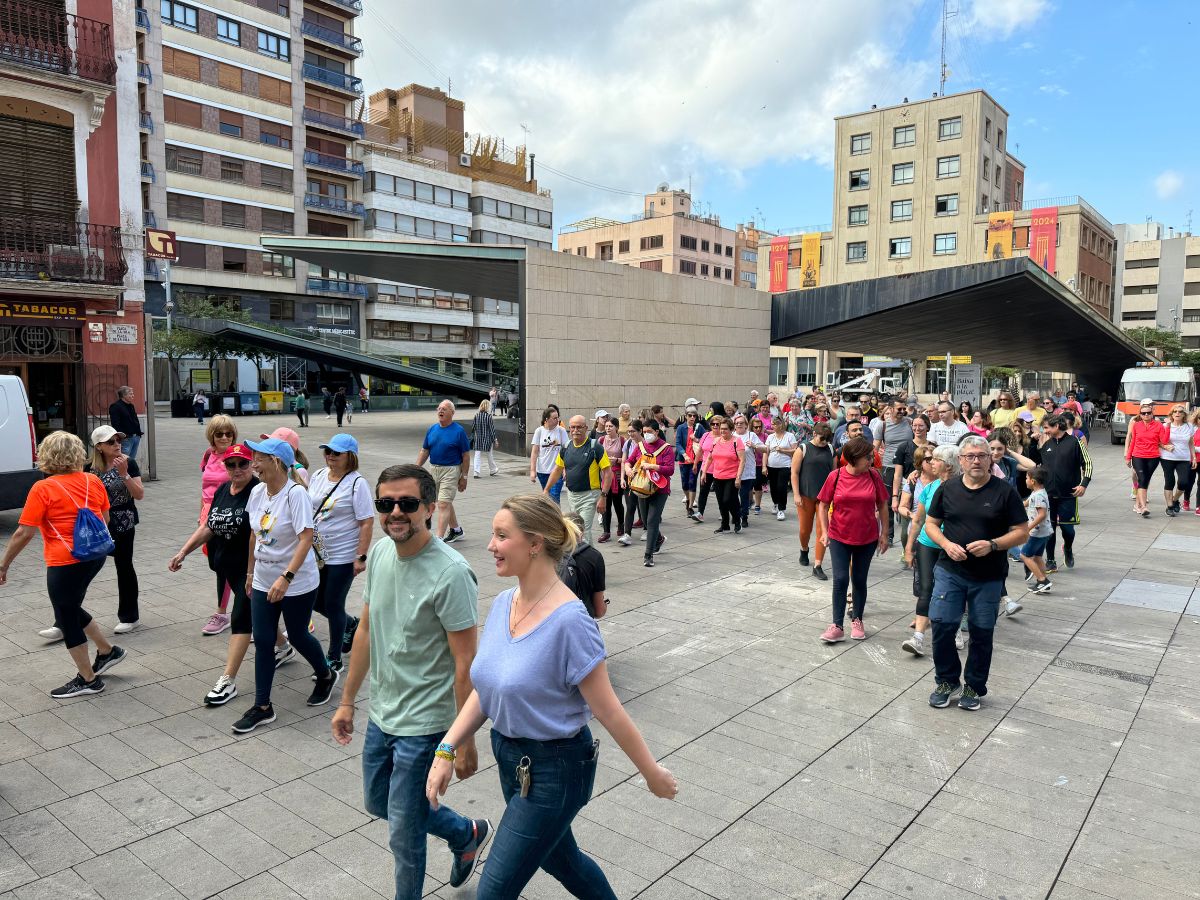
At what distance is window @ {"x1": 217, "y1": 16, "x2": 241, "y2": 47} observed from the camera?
46438 mm

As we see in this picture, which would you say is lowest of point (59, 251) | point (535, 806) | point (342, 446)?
point (535, 806)

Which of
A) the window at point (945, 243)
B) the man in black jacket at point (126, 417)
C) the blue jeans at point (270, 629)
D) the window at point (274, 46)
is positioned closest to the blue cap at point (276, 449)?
the blue jeans at point (270, 629)

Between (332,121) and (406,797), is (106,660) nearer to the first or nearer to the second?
(406,797)

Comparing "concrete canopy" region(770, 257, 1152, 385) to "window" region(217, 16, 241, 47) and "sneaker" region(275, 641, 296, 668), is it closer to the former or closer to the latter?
"sneaker" region(275, 641, 296, 668)

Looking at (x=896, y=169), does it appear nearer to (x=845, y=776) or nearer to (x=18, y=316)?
(x=18, y=316)

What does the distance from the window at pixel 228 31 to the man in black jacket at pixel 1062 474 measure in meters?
50.3

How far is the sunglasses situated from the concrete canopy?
71.2 feet

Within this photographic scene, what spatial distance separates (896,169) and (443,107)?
35.3 metres

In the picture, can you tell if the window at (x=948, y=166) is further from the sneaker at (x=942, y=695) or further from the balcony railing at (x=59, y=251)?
the sneaker at (x=942, y=695)

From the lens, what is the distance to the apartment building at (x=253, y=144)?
44531 millimetres

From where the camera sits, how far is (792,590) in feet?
28.0

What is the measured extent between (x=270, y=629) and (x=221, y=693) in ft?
2.69

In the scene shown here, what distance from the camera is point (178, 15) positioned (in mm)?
44812

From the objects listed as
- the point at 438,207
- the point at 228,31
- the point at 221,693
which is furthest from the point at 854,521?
the point at 438,207
